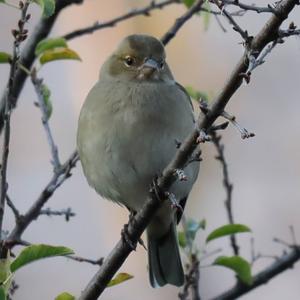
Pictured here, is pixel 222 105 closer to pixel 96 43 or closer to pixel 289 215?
pixel 289 215

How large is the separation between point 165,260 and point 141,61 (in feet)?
3.00

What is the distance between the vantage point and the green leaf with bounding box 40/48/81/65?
3742mm

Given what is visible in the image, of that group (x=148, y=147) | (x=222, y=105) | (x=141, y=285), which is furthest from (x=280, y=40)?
(x=141, y=285)

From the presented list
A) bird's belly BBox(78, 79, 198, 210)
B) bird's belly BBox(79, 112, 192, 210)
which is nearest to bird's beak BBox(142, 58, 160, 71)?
bird's belly BBox(78, 79, 198, 210)

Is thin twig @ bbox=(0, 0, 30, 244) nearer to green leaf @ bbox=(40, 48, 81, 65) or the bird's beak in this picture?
green leaf @ bbox=(40, 48, 81, 65)

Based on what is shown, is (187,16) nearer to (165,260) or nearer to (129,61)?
(129,61)

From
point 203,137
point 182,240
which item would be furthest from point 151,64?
point 203,137

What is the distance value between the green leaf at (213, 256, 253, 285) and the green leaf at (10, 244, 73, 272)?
2.69 ft

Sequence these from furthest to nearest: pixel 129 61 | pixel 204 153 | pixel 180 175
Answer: pixel 204 153
pixel 129 61
pixel 180 175

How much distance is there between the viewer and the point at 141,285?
759cm

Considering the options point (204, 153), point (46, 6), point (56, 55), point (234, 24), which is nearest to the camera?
point (234, 24)

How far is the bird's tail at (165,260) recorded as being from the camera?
14.2ft

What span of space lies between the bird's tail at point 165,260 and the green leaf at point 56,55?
1022 mm

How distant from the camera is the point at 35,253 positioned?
116 inches
